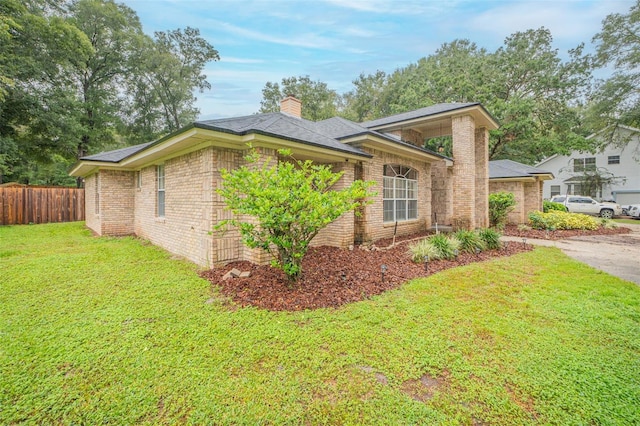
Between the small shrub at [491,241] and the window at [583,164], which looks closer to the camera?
the small shrub at [491,241]

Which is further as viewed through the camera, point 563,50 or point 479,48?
point 479,48

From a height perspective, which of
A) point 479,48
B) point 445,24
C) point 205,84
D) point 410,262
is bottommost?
point 410,262

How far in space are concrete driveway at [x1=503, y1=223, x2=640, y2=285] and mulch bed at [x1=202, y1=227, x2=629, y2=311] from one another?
2498 millimetres

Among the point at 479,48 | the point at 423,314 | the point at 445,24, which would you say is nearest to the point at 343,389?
the point at 423,314

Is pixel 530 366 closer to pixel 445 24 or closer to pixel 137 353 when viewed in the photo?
pixel 137 353

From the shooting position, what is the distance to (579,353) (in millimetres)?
2977

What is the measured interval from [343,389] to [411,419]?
1.98 ft

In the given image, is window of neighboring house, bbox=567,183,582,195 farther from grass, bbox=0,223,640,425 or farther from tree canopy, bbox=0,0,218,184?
tree canopy, bbox=0,0,218,184

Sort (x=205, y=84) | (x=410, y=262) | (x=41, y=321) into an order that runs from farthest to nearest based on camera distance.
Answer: (x=205, y=84) → (x=410, y=262) → (x=41, y=321)

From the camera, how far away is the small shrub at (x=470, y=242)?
7863 millimetres

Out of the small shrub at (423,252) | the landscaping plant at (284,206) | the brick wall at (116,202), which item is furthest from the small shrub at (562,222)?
the brick wall at (116,202)

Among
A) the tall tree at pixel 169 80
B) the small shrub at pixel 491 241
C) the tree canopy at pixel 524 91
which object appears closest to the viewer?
the small shrub at pixel 491 241

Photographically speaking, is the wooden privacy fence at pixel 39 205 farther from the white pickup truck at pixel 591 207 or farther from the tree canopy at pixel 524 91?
the white pickup truck at pixel 591 207

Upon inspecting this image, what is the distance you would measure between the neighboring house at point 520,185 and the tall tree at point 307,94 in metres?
18.7
